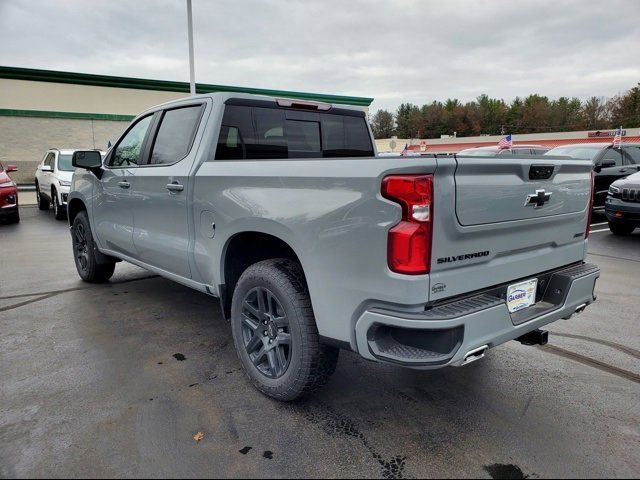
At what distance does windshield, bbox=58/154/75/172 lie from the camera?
12070mm

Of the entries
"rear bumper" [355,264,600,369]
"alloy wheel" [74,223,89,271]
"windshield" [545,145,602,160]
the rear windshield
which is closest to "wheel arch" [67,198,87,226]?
"alloy wheel" [74,223,89,271]

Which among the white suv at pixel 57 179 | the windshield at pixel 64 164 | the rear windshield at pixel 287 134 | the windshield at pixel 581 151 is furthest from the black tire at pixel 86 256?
the windshield at pixel 581 151

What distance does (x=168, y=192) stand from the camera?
12.3 ft

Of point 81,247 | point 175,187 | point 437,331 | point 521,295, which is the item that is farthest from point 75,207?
point 521,295

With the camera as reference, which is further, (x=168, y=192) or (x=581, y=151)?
(x=581, y=151)

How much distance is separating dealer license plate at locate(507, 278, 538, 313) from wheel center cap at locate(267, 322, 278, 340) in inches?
53.6

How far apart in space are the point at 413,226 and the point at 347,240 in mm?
352

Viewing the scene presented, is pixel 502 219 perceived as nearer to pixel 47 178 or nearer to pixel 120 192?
pixel 120 192

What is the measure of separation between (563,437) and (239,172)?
7.98ft

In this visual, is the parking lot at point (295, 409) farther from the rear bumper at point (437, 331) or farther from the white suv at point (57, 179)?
the white suv at point (57, 179)

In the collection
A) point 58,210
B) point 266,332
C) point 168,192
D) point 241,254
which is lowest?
point 58,210

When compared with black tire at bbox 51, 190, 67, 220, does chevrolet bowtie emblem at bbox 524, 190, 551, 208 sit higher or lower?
higher

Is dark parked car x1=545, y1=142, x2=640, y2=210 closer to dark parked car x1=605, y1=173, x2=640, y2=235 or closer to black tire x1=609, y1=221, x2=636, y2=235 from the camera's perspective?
black tire x1=609, y1=221, x2=636, y2=235

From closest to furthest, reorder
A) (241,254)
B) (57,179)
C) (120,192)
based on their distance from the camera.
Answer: (241,254) < (120,192) < (57,179)
